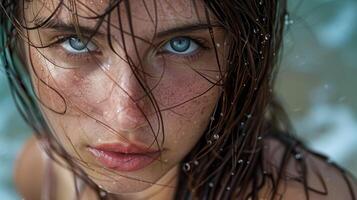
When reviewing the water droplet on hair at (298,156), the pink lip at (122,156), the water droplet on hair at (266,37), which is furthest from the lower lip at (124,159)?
the water droplet on hair at (298,156)

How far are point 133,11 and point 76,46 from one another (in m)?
0.15

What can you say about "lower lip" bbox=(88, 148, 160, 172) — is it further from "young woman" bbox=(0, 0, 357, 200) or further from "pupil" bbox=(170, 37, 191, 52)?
"pupil" bbox=(170, 37, 191, 52)

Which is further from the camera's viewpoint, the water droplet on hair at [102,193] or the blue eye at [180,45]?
the water droplet on hair at [102,193]

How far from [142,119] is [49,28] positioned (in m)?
0.22

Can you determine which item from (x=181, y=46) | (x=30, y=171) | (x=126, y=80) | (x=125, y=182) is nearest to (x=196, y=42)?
(x=181, y=46)

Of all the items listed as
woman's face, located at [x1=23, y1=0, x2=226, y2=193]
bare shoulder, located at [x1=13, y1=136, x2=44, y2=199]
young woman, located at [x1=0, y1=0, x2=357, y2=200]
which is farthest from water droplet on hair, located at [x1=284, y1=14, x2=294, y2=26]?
bare shoulder, located at [x1=13, y1=136, x2=44, y2=199]

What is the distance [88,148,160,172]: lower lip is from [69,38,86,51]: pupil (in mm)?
189

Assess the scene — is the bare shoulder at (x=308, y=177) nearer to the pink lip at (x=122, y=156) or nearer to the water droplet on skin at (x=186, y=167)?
the water droplet on skin at (x=186, y=167)

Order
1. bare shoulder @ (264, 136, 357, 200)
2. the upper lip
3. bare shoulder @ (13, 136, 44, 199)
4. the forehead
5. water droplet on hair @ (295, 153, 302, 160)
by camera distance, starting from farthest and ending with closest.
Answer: bare shoulder @ (13, 136, 44, 199), water droplet on hair @ (295, 153, 302, 160), bare shoulder @ (264, 136, 357, 200), the upper lip, the forehead

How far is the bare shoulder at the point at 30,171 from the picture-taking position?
198 cm

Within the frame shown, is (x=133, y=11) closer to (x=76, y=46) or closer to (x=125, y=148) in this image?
(x=76, y=46)

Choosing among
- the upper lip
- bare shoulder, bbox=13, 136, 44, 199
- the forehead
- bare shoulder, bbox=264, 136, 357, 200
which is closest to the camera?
the forehead

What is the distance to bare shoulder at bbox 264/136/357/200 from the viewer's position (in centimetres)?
158

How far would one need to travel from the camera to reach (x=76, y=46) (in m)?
1.31
